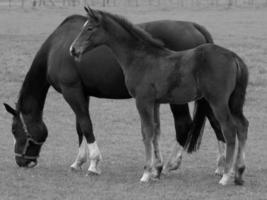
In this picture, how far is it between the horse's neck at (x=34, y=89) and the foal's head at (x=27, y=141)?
5.5 inches

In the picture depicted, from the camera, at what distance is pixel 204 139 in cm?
1215

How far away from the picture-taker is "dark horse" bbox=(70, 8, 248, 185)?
26.6 ft

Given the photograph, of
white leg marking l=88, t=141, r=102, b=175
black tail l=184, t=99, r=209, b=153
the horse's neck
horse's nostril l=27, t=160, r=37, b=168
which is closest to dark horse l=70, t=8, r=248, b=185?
black tail l=184, t=99, r=209, b=153

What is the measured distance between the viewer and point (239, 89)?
8305mm

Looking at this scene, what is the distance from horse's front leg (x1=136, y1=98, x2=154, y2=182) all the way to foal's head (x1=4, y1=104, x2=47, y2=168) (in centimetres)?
178

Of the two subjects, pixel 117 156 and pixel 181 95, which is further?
pixel 117 156

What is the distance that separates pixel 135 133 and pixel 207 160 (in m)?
2.58

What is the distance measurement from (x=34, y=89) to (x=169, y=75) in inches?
89.2

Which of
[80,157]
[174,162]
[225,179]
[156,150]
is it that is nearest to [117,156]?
[80,157]

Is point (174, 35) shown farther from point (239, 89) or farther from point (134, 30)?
point (239, 89)

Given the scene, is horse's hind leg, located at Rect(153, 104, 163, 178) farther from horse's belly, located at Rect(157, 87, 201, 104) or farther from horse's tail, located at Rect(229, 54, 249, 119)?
horse's tail, located at Rect(229, 54, 249, 119)

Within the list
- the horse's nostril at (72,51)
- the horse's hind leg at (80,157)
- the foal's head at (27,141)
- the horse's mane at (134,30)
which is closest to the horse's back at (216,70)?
the horse's mane at (134,30)

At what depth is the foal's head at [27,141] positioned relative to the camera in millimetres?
9703

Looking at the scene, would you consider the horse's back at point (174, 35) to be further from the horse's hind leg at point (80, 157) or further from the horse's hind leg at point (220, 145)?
the horse's hind leg at point (80, 157)
